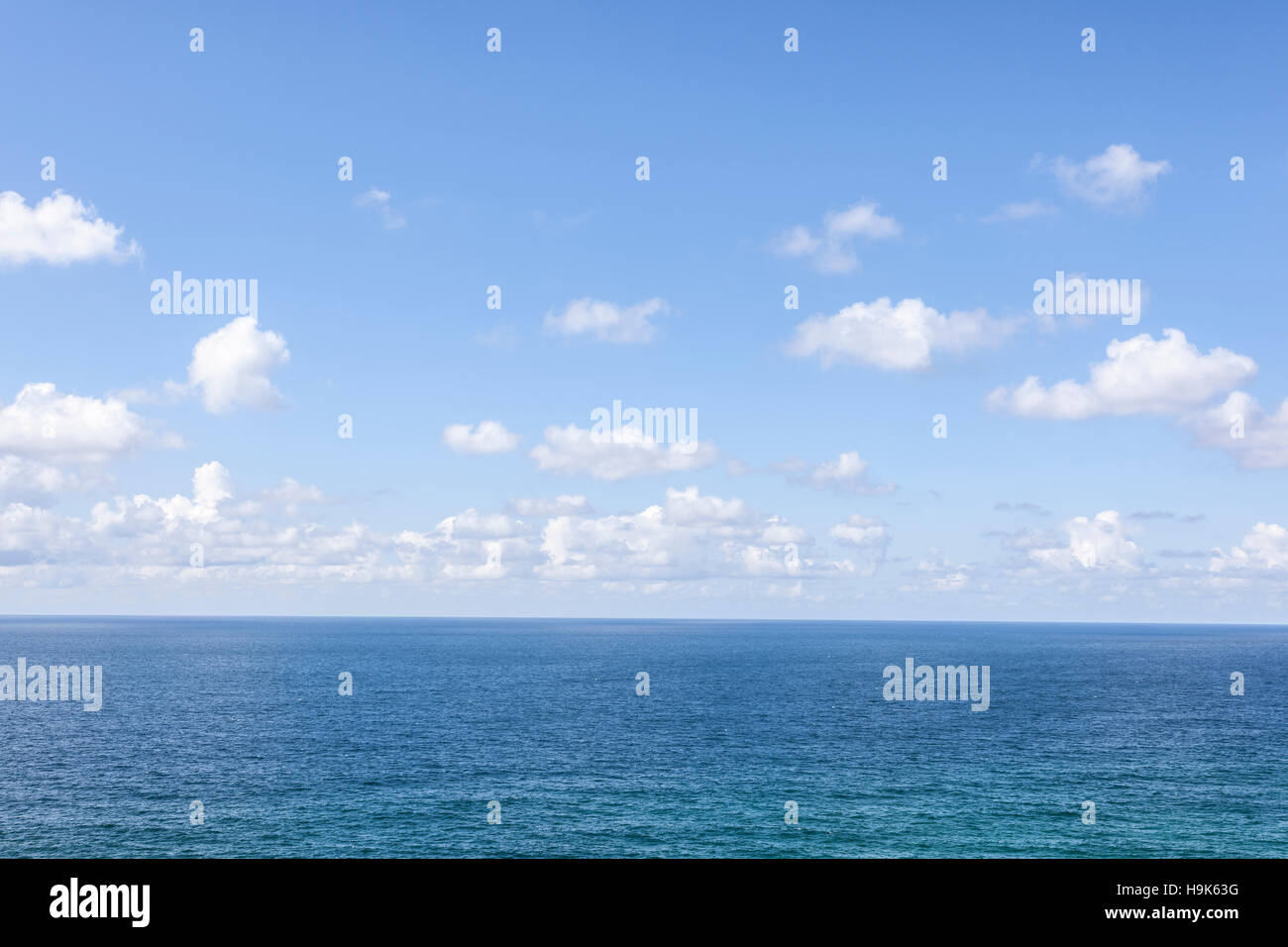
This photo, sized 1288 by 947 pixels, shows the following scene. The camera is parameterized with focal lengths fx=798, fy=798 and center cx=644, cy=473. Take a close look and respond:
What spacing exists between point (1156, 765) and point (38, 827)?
101 metres

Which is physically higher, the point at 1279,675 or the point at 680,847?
the point at 680,847

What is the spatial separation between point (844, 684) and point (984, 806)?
9061cm

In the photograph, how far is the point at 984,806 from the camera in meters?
67.1

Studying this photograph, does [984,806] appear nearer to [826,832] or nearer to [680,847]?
[826,832]

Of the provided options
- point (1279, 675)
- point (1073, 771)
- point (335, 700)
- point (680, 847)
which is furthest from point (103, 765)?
point (1279, 675)

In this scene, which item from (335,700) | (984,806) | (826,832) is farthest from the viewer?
(335,700)

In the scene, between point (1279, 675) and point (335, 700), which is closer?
point (335, 700)
